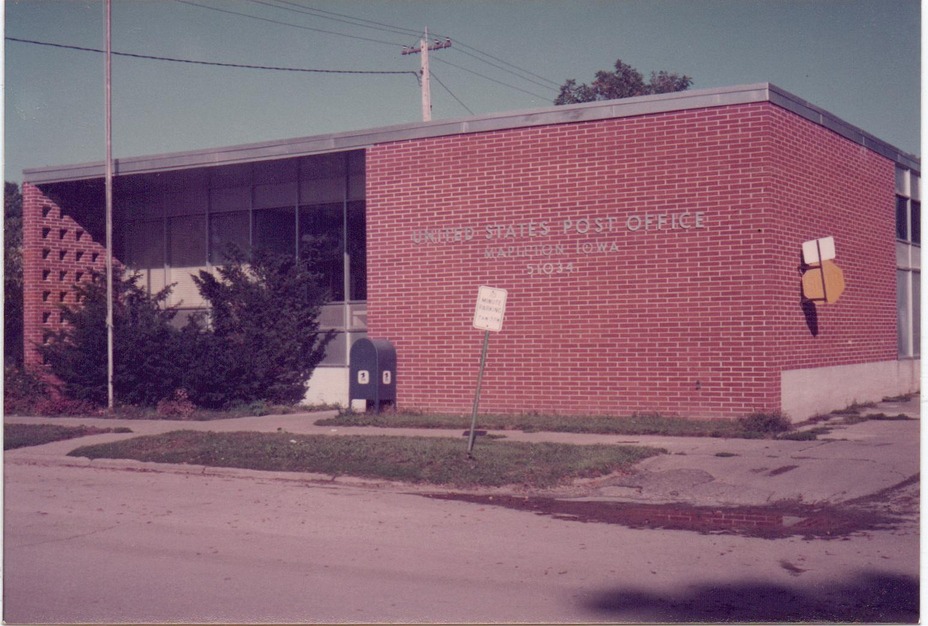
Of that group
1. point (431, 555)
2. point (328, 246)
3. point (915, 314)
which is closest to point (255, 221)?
point (328, 246)

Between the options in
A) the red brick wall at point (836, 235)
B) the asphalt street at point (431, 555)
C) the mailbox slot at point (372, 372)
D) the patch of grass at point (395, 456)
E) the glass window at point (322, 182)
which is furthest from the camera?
the glass window at point (322, 182)

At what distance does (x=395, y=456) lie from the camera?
12.2m

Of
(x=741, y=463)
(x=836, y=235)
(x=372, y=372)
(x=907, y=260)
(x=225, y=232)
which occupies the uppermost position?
(x=225, y=232)

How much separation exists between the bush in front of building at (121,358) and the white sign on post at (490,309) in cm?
982

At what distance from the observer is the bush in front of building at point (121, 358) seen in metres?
19.8

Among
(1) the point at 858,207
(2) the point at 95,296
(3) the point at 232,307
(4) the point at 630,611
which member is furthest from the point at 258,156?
(4) the point at 630,611

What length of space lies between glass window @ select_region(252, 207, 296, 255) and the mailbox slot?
17.2 ft

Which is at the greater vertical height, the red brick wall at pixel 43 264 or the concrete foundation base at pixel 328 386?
the red brick wall at pixel 43 264

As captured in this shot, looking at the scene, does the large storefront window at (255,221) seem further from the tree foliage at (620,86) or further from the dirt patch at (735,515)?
the tree foliage at (620,86)

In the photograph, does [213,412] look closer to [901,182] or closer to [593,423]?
[593,423]

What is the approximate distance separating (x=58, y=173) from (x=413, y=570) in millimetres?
18311

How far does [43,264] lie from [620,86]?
29438 millimetres

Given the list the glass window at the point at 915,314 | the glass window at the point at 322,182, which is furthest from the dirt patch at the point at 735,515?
the glass window at the point at 915,314

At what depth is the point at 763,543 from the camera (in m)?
7.84
